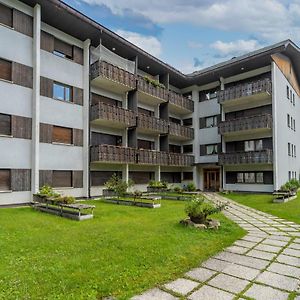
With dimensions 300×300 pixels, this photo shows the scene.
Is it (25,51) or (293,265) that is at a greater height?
(25,51)

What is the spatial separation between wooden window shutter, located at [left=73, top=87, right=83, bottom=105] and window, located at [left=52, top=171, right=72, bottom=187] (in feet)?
16.6

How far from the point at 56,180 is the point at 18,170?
108 inches

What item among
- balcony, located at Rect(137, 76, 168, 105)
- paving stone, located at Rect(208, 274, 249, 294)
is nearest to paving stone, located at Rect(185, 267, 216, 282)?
paving stone, located at Rect(208, 274, 249, 294)

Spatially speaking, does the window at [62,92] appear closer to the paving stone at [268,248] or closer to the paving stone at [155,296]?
the paving stone at [268,248]

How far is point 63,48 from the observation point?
18953 mm

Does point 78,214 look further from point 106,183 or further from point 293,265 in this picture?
point 106,183

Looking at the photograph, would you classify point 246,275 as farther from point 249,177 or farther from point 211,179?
point 211,179

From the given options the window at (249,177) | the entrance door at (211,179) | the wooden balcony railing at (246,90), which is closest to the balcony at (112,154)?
the entrance door at (211,179)


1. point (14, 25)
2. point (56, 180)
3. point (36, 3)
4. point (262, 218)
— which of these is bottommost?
point (262, 218)

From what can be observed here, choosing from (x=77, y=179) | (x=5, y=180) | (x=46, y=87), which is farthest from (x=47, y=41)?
(x=77, y=179)

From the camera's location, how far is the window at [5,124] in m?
15.3

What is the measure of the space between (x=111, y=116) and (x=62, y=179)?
575cm

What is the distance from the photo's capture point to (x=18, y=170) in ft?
51.5

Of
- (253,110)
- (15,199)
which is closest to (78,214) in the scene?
(15,199)
